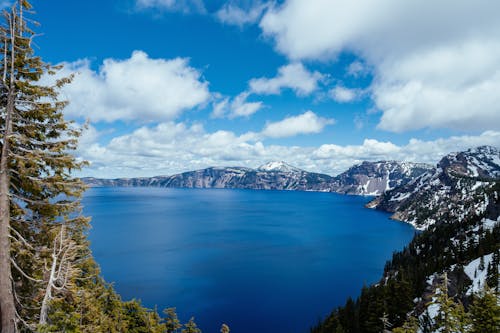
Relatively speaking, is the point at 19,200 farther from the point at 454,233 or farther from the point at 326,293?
the point at 454,233

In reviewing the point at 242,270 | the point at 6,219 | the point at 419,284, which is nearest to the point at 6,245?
the point at 6,219

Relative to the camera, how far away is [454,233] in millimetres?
157625

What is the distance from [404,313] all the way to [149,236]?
13060 cm

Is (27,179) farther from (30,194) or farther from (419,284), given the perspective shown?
(419,284)

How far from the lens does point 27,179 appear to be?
11508 mm

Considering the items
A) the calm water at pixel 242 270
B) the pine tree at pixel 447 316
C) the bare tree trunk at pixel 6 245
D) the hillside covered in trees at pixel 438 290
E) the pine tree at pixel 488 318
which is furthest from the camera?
the calm water at pixel 242 270

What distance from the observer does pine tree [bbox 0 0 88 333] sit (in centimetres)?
1080

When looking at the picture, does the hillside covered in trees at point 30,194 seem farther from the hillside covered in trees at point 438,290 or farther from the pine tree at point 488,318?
the pine tree at point 488,318

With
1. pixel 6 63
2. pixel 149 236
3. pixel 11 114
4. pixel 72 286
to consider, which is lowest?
pixel 149 236

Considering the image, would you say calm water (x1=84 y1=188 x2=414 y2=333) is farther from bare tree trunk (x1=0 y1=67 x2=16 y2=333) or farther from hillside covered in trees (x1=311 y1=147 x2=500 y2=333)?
bare tree trunk (x1=0 y1=67 x2=16 y2=333)

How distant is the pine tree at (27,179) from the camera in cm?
1080

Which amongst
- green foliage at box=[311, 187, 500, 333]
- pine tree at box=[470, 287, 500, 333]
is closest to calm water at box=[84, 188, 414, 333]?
green foliage at box=[311, 187, 500, 333]

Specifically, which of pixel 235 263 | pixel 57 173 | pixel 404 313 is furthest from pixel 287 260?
pixel 57 173

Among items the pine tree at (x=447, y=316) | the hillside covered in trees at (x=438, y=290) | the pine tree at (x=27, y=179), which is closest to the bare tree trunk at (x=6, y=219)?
the pine tree at (x=27, y=179)
